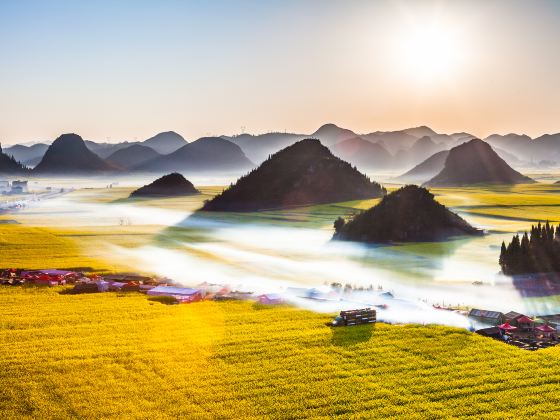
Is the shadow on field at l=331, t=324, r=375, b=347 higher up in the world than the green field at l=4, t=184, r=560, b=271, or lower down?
lower down

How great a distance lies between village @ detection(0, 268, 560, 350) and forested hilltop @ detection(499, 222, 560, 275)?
23.4 m

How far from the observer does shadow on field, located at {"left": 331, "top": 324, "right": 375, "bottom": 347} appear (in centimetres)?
4406

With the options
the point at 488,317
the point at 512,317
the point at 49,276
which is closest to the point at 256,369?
the point at 488,317

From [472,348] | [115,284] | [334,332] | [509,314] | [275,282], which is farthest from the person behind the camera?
[275,282]

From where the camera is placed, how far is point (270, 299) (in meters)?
58.3

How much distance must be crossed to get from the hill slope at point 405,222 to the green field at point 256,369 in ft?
202

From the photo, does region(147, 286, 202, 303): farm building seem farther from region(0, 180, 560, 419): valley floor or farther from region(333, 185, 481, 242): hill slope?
region(333, 185, 481, 242): hill slope

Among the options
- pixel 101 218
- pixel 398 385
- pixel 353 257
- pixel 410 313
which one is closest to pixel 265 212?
pixel 101 218

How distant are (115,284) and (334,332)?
1199 inches

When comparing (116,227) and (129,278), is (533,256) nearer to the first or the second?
(129,278)

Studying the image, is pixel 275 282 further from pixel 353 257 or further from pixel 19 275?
pixel 19 275

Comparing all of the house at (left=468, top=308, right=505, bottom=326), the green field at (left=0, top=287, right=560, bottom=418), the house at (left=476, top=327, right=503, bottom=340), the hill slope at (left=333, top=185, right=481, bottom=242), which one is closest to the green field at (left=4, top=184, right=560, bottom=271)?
the hill slope at (left=333, top=185, right=481, bottom=242)

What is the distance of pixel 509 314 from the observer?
171 ft

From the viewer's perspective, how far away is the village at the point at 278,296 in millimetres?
47906
